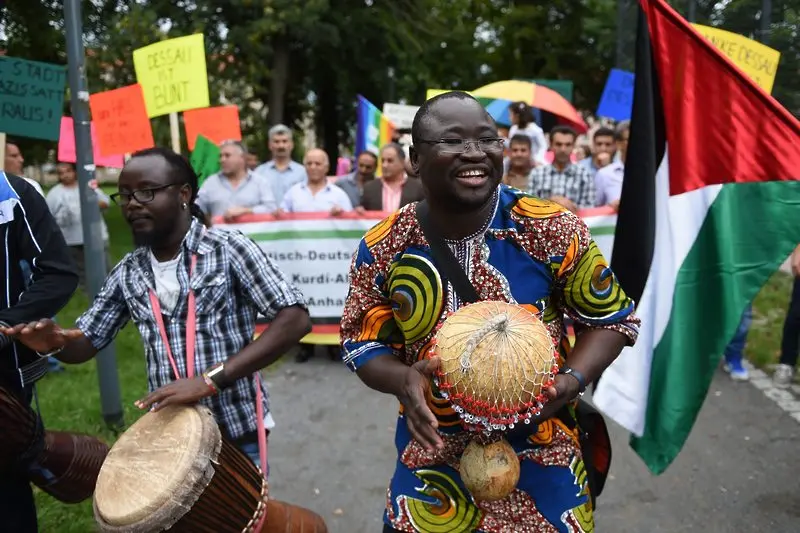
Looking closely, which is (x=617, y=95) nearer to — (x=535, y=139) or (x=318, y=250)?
(x=535, y=139)

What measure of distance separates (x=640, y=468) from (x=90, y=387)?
4.42m

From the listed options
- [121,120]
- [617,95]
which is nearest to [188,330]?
[121,120]

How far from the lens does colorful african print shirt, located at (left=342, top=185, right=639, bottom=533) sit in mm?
2250

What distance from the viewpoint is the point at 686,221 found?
3404mm

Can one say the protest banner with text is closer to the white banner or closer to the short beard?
the white banner

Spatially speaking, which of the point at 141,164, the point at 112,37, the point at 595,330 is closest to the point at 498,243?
the point at 595,330

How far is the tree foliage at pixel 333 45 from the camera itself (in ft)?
48.8

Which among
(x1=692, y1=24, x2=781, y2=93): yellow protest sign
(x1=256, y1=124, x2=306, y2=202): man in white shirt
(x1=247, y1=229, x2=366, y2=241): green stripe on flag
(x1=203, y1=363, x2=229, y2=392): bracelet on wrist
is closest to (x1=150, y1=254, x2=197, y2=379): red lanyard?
(x1=203, y1=363, x2=229, y2=392): bracelet on wrist

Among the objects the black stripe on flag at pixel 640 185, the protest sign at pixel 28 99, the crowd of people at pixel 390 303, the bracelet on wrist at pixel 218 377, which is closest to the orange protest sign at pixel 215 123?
the protest sign at pixel 28 99

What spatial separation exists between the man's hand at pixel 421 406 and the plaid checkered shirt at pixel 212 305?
1.05 meters

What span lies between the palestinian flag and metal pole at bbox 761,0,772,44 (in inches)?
153

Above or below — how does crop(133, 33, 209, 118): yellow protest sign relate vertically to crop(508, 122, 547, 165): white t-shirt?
above

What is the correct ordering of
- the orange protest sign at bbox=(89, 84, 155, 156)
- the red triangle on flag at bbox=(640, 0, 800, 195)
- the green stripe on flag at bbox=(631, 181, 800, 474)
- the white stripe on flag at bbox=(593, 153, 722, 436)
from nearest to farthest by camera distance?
the red triangle on flag at bbox=(640, 0, 800, 195), the green stripe on flag at bbox=(631, 181, 800, 474), the white stripe on flag at bbox=(593, 153, 722, 436), the orange protest sign at bbox=(89, 84, 155, 156)

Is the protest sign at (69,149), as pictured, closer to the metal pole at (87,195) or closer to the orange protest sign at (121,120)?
the orange protest sign at (121,120)
